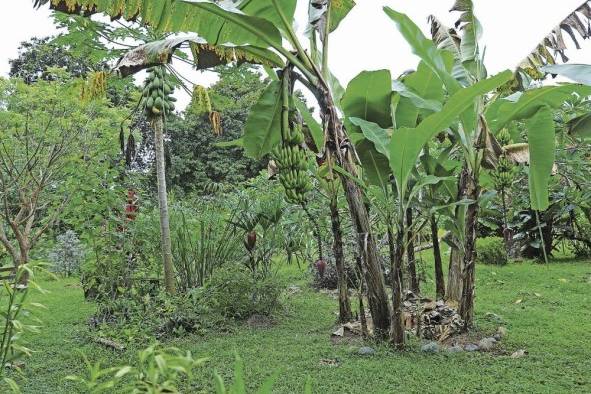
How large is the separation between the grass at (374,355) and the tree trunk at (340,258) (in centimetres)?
21

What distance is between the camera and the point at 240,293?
500cm

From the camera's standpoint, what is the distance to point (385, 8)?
3.52 m

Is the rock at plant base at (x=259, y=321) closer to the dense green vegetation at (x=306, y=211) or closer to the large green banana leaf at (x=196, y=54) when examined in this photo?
the dense green vegetation at (x=306, y=211)

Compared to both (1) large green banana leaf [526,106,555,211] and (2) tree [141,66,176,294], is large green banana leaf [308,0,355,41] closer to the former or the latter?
(1) large green banana leaf [526,106,555,211]

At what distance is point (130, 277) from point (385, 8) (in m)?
3.46

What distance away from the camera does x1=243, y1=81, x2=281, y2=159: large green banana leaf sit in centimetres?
359

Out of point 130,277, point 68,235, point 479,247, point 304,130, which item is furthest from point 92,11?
point 68,235

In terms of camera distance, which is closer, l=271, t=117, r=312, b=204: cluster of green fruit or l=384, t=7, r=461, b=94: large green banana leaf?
l=271, t=117, r=312, b=204: cluster of green fruit

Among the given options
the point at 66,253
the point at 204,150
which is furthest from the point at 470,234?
the point at 204,150

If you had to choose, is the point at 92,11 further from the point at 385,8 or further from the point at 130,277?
the point at 130,277

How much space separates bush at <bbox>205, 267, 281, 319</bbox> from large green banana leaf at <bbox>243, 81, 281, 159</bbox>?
62.0 inches

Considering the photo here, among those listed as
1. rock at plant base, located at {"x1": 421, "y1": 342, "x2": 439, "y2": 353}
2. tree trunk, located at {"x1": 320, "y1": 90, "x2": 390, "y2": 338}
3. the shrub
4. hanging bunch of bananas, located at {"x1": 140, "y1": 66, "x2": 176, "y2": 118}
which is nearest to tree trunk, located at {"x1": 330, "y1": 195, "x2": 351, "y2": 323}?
tree trunk, located at {"x1": 320, "y1": 90, "x2": 390, "y2": 338}

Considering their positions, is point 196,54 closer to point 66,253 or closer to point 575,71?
point 575,71

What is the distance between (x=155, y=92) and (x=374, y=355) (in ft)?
10.9
